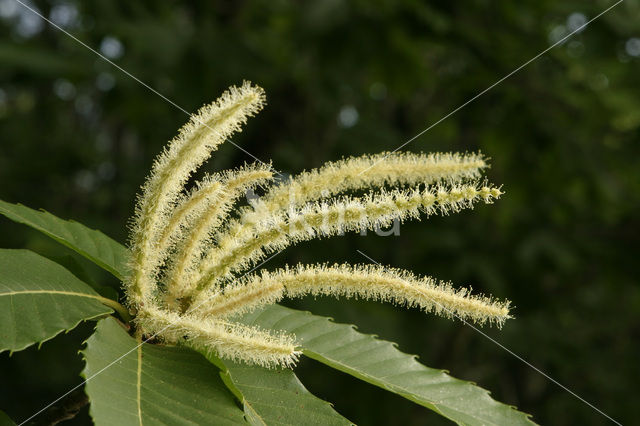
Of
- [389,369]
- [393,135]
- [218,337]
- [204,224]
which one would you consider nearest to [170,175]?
Answer: [204,224]

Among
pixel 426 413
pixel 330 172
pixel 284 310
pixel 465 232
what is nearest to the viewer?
pixel 330 172

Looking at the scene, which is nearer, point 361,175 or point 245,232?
point 245,232

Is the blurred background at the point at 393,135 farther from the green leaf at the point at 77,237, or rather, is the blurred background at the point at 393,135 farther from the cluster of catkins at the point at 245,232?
the cluster of catkins at the point at 245,232

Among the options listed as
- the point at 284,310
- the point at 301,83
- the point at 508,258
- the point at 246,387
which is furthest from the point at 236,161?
the point at 246,387

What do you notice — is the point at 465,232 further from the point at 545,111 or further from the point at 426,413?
the point at 426,413

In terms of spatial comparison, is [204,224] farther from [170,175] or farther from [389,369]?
[389,369]

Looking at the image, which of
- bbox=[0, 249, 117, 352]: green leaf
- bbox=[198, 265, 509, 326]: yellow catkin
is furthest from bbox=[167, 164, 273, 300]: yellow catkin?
bbox=[0, 249, 117, 352]: green leaf
